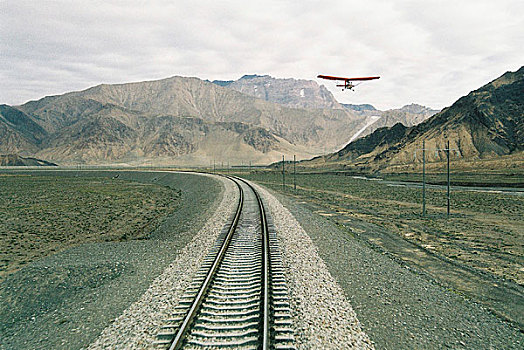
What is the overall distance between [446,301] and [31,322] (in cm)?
1054

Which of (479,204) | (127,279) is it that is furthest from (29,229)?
(479,204)

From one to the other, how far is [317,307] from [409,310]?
2.29 metres

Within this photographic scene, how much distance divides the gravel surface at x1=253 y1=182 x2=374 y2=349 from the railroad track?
0.30 m

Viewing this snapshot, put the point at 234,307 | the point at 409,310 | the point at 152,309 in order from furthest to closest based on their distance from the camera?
1. the point at 409,310
2. the point at 152,309
3. the point at 234,307

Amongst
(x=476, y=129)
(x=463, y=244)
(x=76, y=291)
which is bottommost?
(x=463, y=244)

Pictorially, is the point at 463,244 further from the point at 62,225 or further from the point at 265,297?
the point at 62,225

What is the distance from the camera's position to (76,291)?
1046 cm

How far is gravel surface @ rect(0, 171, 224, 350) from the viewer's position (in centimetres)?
785

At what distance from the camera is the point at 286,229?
18.5m

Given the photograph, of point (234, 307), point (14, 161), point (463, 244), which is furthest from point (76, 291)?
point (14, 161)

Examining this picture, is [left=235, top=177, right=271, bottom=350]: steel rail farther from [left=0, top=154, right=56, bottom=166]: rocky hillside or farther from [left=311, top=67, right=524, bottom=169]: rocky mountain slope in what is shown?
[left=0, top=154, right=56, bottom=166]: rocky hillside

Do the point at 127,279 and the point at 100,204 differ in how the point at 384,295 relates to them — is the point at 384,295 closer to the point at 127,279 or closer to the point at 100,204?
the point at 127,279

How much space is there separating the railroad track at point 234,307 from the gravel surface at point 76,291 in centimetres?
171

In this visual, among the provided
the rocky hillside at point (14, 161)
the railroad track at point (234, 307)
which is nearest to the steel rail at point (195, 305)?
the railroad track at point (234, 307)
